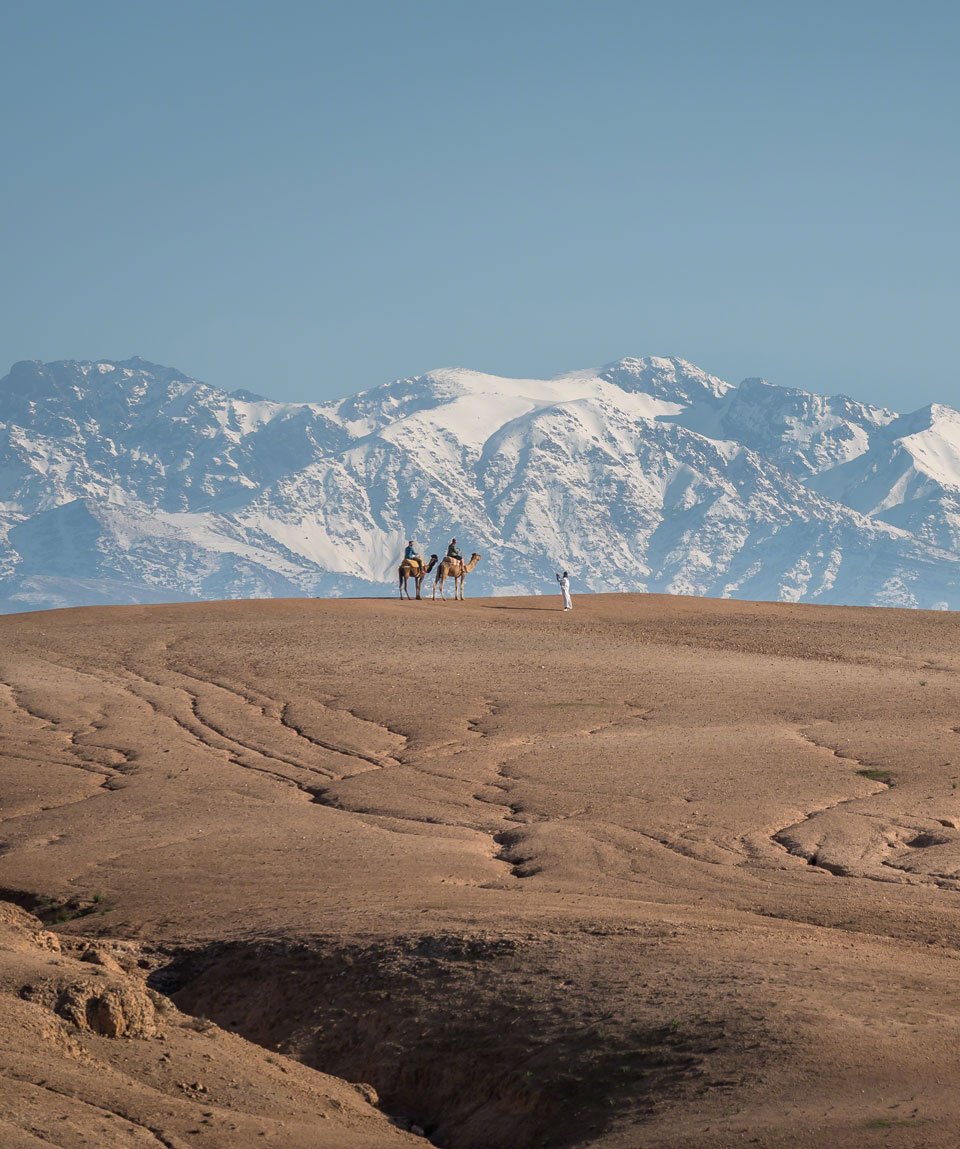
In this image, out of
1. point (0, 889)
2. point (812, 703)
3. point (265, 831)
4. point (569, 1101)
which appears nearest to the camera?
point (569, 1101)

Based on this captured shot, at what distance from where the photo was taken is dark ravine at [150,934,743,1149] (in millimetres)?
12859

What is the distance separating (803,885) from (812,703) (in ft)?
47.0

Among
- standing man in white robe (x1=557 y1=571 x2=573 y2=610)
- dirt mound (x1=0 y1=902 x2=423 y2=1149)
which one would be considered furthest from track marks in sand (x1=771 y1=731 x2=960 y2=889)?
standing man in white robe (x1=557 y1=571 x2=573 y2=610)

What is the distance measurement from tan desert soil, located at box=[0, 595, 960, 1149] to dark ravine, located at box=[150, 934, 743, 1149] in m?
0.04

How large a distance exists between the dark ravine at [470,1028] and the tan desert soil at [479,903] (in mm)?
38

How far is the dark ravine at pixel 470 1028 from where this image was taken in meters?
12.9

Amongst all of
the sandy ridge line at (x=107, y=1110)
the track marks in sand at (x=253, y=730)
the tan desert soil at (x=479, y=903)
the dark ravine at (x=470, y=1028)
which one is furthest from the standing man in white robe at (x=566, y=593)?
the sandy ridge line at (x=107, y=1110)

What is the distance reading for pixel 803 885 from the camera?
62.2ft

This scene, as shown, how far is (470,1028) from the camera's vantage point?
1442 centimetres

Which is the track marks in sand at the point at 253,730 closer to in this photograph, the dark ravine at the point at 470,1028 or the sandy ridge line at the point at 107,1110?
the dark ravine at the point at 470,1028

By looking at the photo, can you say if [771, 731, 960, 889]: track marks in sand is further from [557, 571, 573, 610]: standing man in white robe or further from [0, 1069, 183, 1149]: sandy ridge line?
[557, 571, 573, 610]: standing man in white robe

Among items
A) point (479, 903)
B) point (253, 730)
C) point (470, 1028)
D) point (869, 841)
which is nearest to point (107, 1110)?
point (470, 1028)

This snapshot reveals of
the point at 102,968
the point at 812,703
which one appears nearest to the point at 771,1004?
the point at 102,968

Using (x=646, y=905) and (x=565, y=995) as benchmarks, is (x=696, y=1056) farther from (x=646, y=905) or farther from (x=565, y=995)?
(x=646, y=905)
